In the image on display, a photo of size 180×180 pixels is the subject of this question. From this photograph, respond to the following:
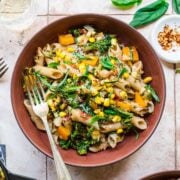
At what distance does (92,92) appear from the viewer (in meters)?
1.50

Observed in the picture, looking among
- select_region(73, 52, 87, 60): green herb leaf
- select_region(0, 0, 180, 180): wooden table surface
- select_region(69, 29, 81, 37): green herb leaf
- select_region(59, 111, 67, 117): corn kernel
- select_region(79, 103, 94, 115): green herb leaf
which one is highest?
select_region(69, 29, 81, 37): green herb leaf

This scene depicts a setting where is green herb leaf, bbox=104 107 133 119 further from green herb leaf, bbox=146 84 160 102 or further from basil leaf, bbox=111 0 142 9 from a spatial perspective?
basil leaf, bbox=111 0 142 9

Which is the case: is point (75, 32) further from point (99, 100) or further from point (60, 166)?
point (60, 166)

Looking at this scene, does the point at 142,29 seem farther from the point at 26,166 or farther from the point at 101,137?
the point at 26,166

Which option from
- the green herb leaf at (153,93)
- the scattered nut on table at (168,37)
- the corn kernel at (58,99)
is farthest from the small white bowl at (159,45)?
the corn kernel at (58,99)

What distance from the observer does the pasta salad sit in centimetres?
151

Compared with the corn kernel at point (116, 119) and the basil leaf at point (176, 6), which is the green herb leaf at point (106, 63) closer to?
the corn kernel at point (116, 119)

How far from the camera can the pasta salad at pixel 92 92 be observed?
1.51m

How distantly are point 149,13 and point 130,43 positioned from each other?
138 millimetres

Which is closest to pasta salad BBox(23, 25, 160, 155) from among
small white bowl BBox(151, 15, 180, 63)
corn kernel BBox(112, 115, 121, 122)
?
corn kernel BBox(112, 115, 121, 122)

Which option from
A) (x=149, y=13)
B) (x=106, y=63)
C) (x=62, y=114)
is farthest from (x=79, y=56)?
(x=149, y=13)

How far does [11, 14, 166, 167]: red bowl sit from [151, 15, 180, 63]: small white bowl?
97mm

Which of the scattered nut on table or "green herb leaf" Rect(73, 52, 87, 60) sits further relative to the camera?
the scattered nut on table

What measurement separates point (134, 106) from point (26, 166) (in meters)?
0.41
